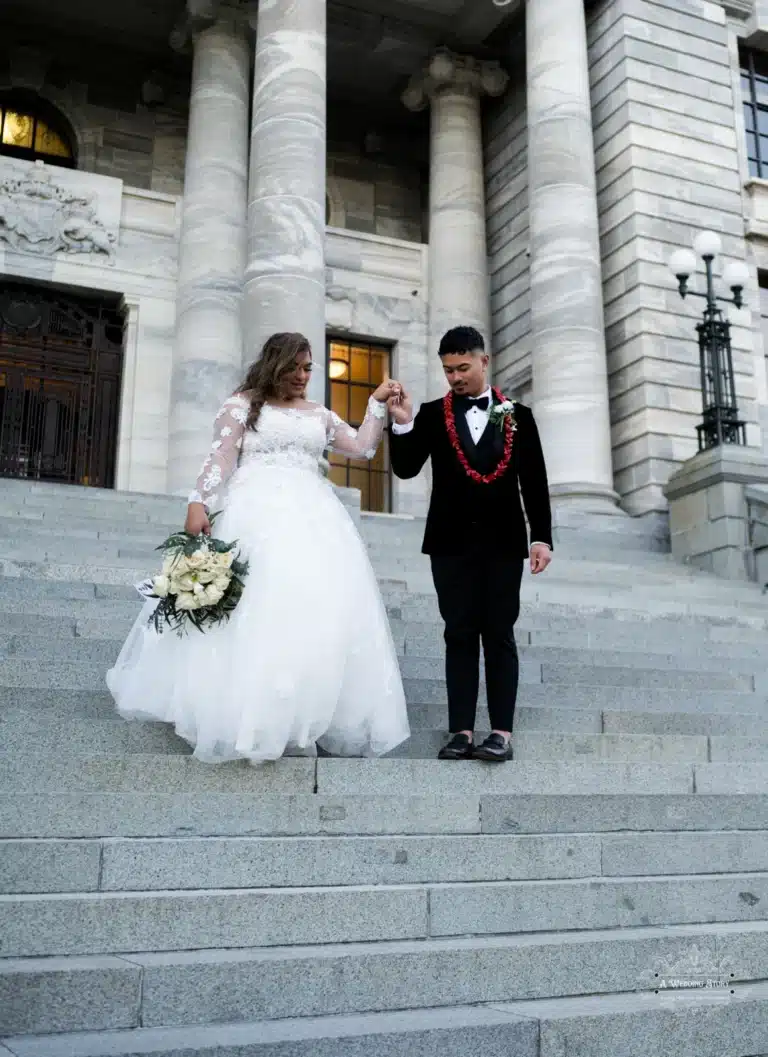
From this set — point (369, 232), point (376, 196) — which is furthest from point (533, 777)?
point (376, 196)

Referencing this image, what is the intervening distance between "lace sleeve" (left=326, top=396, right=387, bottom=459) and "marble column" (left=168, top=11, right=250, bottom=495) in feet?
34.5

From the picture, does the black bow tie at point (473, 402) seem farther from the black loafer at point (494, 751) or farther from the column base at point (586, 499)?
the column base at point (586, 499)

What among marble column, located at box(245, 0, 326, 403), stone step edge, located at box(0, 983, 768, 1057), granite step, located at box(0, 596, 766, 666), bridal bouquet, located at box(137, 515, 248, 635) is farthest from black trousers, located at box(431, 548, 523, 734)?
marble column, located at box(245, 0, 326, 403)

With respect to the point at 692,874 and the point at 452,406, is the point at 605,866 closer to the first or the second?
the point at 692,874

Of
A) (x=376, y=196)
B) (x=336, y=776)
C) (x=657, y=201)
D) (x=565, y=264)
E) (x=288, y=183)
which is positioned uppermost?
(x=376, y=196)

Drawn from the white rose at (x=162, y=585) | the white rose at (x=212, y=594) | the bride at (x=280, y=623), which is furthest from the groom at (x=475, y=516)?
the white rose at (x=162, y=585)

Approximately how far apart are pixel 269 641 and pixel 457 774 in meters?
1.06

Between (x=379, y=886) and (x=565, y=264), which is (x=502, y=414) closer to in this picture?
(x=379, y=886)

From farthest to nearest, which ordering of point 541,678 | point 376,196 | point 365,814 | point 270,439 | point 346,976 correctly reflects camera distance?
point 376,196 < point 541,678 < point 270,439 < point 365,814 < point 346,976

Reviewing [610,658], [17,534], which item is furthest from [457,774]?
[17,534]

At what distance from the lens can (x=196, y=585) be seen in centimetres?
475

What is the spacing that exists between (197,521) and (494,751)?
1719 millimetres

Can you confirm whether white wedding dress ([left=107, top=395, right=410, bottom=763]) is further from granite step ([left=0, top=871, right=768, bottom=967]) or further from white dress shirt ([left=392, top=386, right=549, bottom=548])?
granite step ([left=0, top=871, right=768, bottom=967])

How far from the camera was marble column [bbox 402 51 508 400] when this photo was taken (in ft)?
61.9
